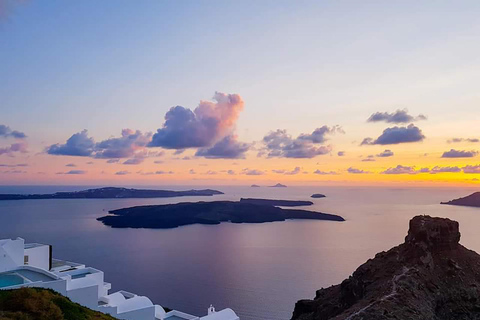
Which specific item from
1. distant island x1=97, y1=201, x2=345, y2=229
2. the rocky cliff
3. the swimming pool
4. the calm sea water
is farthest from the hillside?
distant island x1=97, y1=201, x2=345, y2=229

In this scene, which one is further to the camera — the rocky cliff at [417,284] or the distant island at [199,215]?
the distant island at [199,215]

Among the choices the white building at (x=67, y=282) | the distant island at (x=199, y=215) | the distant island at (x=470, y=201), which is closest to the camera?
the white building at (x=67, y=282)

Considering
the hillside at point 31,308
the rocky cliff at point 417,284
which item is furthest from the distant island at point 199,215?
the hillside at point 31,308

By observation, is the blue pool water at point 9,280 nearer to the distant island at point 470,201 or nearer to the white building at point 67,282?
the white building at point 67,282

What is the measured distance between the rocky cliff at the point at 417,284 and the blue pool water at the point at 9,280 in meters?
13.9

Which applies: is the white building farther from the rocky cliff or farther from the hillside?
the rocky cliff

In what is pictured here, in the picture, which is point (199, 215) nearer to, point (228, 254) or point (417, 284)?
point (228, 254)

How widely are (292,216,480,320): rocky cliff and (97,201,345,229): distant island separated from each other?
84.0 meters

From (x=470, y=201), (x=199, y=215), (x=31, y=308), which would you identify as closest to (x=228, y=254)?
(x=199, y=215)

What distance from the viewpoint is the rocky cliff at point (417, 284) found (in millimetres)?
15133

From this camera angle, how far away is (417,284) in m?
16.6

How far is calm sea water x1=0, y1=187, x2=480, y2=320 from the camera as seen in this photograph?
42.2 meters

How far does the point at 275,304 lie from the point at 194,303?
821 cm

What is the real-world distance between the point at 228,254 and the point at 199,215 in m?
48.3
